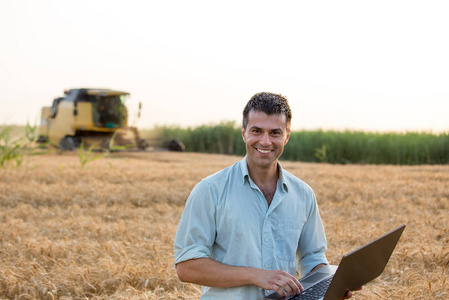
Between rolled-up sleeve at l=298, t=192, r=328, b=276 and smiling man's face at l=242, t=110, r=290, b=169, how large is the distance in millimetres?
396

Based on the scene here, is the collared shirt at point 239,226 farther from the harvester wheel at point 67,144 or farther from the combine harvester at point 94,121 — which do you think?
the harvester wheel at point 67,144

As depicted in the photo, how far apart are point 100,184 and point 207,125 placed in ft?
67.6

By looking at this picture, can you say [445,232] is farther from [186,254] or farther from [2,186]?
[2,186]

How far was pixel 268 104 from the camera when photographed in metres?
2.28

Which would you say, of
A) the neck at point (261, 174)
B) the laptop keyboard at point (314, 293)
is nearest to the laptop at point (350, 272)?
the laptop keyboard at point (314, 293)

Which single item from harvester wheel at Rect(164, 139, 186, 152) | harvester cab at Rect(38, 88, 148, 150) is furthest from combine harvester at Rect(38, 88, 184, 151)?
harvester wheel at Rect(164, 139, 186, 152)

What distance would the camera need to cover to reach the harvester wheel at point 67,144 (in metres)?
23.5

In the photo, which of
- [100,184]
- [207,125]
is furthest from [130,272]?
[207,125]

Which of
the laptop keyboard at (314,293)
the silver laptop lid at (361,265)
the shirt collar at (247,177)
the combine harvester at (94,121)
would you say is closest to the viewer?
the silver laptop lid at (361,265)

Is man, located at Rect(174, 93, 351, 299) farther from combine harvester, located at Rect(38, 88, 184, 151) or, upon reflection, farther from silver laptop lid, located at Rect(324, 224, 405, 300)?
combine harvester, located at Rect(38, 88, 184, 151)

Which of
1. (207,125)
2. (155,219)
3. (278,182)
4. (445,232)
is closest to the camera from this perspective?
(278,182)

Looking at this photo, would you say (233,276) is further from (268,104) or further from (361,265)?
(268,104)

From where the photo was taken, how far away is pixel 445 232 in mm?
6367

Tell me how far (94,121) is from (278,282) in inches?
873
